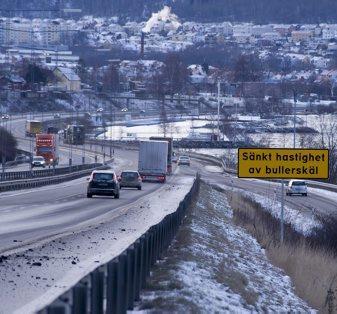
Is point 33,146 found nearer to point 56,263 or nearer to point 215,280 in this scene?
point 56,263

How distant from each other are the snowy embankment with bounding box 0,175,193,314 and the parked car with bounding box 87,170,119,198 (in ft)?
62.4

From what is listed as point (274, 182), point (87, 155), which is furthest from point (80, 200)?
point (87, 155)

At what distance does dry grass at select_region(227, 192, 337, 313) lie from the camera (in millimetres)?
20875

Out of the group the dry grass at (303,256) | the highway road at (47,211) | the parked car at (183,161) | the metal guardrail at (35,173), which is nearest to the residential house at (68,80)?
the parked car at (183,161)

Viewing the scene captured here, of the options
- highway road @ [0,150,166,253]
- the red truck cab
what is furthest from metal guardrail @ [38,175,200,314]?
the red truck cab

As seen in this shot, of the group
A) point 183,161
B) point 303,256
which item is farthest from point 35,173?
point 183,161

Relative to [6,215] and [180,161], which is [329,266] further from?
[180,161]

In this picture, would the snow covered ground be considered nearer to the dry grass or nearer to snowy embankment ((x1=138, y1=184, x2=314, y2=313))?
the dry grass

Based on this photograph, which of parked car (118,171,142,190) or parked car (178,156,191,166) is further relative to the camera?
parked car (178,156,191,166)

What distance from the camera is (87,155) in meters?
127

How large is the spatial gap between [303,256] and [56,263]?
920 cm

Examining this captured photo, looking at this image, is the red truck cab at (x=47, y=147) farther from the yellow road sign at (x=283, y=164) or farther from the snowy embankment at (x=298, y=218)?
the yellow road sign at (x=283, y=164)

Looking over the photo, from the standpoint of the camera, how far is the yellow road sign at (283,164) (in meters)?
30.1

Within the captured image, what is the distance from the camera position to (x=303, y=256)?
1073 inches
